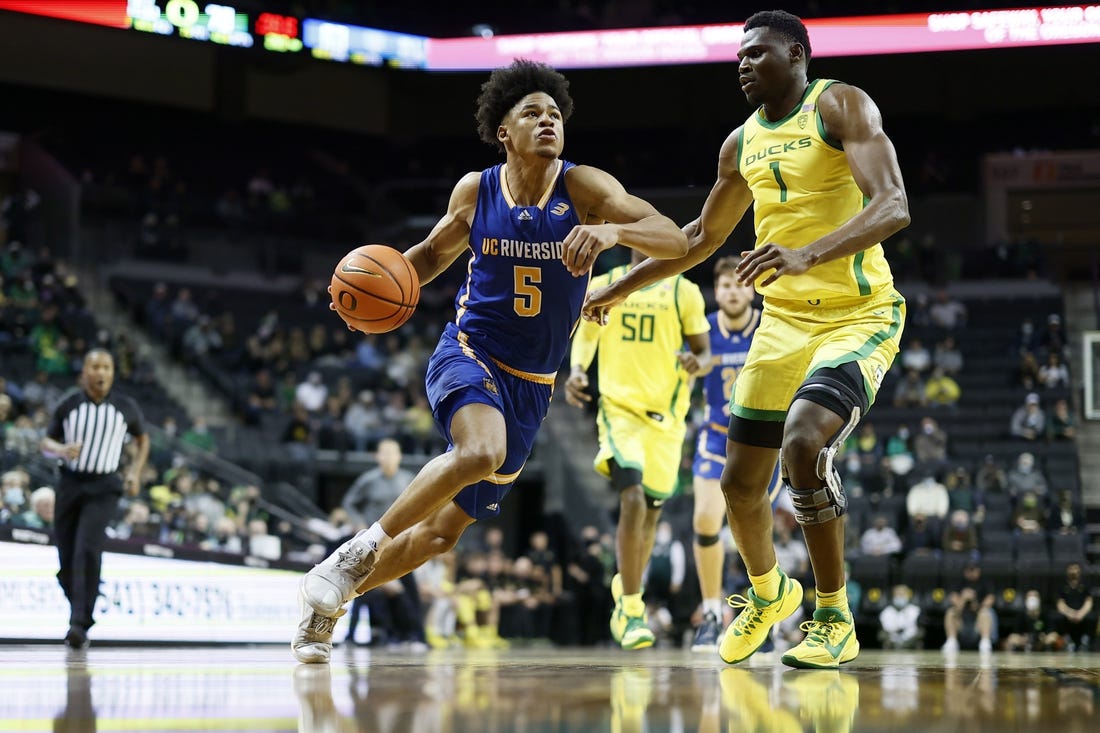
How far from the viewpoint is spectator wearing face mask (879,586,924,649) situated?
14.2 metres

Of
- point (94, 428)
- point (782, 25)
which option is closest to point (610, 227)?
point (782, 25)

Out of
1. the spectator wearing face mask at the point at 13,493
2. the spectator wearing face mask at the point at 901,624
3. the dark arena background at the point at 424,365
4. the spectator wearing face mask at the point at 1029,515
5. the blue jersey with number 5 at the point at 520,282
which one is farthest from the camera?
the spectator wearing face mask at the point at 1029,515

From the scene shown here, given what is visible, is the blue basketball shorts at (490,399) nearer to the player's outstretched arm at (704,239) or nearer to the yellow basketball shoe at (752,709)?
the player's outstretched arm at (704,239)

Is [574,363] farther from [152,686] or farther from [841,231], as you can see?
[152,686]

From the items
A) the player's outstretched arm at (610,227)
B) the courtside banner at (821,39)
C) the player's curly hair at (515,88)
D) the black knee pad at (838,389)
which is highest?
the courtside banner at (821,39)

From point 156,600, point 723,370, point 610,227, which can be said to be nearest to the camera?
point 610,227

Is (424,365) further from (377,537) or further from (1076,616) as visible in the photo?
(377,537)

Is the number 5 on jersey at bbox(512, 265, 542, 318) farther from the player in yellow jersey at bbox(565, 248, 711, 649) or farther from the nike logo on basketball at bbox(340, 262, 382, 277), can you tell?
the player in yellow jersey at bbox(565, 248, 711, 649)

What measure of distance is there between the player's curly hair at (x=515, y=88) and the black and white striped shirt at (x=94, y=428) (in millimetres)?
4797

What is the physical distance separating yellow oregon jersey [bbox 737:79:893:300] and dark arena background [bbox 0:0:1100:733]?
148cm

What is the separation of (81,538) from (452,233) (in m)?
4.94

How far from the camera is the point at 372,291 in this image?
5238mm

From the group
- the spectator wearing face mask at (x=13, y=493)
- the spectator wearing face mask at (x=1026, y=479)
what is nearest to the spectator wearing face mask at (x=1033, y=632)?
the spectator wearing face mask at (x=1026, y=479)

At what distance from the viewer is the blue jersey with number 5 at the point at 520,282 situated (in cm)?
547
